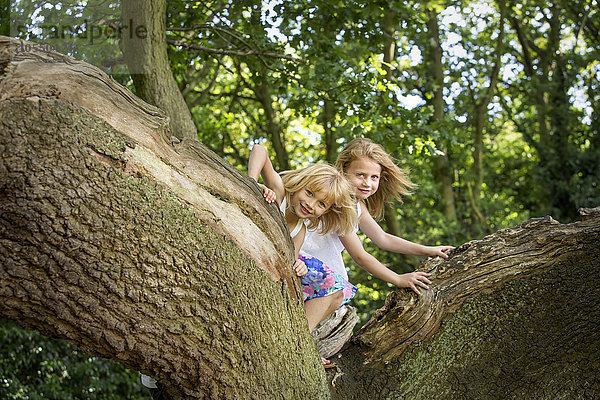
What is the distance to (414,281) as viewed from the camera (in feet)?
10.1

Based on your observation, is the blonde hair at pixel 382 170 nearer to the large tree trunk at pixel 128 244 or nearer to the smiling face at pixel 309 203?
the smiling face at pixel 309 203

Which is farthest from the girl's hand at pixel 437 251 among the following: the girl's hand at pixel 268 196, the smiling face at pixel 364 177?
the girl's hand at pixel 268 196

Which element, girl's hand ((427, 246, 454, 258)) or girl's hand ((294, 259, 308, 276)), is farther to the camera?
girl's hand ((427, 246, 454, 258))

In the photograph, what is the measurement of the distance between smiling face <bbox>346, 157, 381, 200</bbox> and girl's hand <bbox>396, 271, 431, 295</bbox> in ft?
3.39

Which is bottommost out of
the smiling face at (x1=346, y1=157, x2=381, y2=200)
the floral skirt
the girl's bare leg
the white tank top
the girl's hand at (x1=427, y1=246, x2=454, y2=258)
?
the girl's bare leg

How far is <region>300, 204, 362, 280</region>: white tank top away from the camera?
380 cm

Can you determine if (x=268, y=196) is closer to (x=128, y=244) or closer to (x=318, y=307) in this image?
(x=128, y=244)

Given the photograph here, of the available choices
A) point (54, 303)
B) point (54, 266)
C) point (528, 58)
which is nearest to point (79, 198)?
point (54, 266)

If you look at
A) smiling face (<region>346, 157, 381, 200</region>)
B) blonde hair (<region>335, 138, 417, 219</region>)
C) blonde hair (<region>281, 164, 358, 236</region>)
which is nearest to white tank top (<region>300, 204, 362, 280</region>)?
blonde hair (<region>281, 164, 358, 236</region>)

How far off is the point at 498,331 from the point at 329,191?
119 centimetres

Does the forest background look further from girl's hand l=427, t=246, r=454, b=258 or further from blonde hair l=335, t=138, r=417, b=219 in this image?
girl's hand l=427, t=246, r=454, b=258

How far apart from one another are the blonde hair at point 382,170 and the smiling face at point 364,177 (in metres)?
0.05

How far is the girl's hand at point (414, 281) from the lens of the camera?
3.05 m

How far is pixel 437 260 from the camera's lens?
3.31 m
